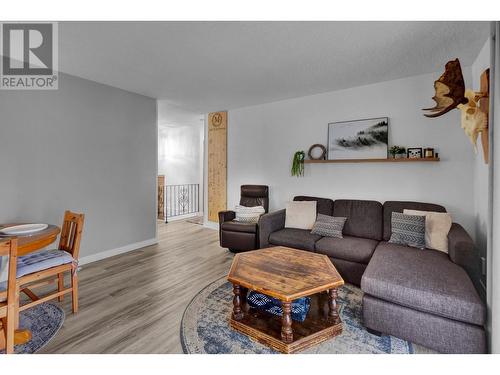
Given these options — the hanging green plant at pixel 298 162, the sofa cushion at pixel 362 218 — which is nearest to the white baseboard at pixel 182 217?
the hanging green plant at pixel 298 162

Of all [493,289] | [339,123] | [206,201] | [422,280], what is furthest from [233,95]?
[493,289]

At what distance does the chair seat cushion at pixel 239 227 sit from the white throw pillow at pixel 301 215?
1.68 feet

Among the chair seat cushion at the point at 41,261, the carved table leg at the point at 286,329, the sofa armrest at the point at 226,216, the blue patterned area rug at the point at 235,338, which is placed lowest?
the blue patterned area rug at the point at 235,338

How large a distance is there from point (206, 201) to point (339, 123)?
10.8 ft

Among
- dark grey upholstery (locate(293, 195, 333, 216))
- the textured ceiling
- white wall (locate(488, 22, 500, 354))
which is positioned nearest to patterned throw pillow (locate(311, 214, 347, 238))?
dark grey upholstery (locate(293, 195, 333, 216))

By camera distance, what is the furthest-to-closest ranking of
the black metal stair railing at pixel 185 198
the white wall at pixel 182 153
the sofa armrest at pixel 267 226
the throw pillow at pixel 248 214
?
the black metal stair railing at pixel 185 198 → the white wall at pixel 182 153 → the throw pillow at pixel 248 214 → the sofa armrest at pixel 267 226

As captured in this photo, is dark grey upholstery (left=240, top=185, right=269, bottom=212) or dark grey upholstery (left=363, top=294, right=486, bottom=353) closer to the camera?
dark grey upholstery (left=363, top=294, right=486, bottom=353)

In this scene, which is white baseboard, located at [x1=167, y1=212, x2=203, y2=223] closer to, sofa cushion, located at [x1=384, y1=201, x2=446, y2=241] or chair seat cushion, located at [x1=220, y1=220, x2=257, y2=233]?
chair seat cushion, located at [x1=220, y1=220, x2=257, y2=233]

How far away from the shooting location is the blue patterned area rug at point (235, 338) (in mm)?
1751

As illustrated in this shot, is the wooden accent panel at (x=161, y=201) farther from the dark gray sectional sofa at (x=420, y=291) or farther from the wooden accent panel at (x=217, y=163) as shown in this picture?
the dark gray sectional sofa at (x=420, y=291)

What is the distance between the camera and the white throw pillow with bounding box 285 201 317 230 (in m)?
3.54

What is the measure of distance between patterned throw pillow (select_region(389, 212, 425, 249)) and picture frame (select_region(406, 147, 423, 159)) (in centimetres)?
82
